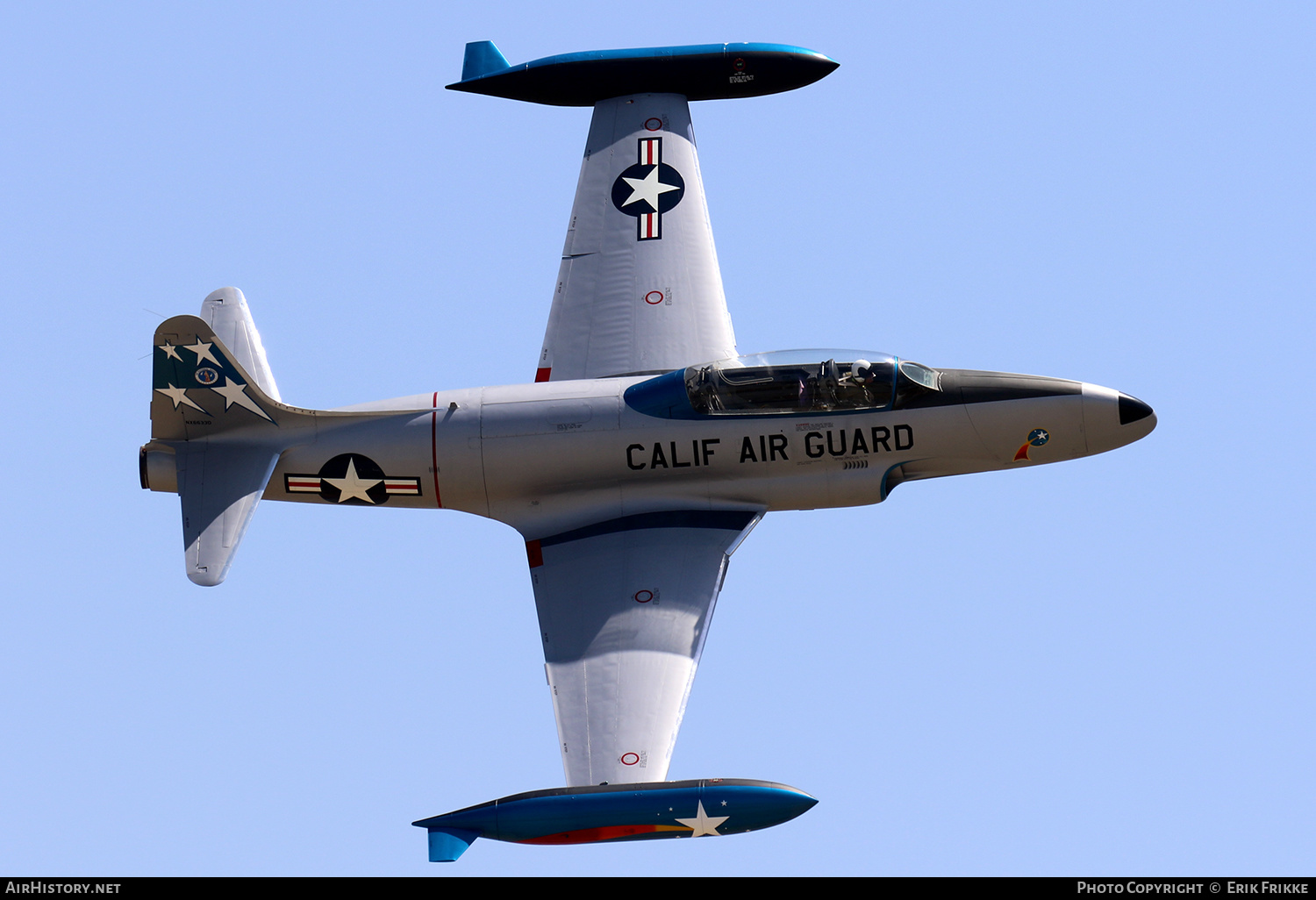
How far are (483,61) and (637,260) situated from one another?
3504 millimetres

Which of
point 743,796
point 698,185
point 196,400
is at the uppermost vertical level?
point 698,185

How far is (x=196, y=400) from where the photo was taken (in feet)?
58.4

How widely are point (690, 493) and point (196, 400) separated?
508cm

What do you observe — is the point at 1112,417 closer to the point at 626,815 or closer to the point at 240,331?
the point at 626,815

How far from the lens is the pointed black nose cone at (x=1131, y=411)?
17.7 m

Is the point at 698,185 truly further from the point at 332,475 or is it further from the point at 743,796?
the point at 743,796

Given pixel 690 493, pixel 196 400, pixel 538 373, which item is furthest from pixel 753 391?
pixel 196 400

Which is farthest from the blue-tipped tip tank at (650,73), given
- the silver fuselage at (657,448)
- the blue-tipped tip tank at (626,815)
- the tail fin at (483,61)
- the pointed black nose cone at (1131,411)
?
the blue-tipped tip tank at (626,815)

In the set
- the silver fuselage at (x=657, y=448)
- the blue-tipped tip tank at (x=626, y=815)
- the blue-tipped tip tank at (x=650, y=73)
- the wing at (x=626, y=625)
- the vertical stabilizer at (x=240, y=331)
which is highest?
the blue-tipped tip tank at (x=650, y=73)

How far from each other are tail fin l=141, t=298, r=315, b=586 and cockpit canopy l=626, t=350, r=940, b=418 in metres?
3.89

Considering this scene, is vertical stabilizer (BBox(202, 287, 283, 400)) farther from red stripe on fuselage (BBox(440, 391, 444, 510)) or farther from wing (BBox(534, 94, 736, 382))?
wing (BBox(534, 94, 736, 382))

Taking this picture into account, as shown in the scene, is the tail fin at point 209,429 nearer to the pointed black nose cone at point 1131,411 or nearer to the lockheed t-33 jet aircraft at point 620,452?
the lockheed t-33 jet aircraft at point 620,452

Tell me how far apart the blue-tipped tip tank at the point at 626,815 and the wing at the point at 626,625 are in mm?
468

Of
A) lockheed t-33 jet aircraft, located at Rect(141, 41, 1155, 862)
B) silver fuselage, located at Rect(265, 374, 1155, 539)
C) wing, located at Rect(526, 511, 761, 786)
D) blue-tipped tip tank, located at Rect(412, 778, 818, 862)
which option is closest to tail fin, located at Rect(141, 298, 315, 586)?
lockheed t-33 jet aircraft, located at Rect(141, 41, 1155, 862)
